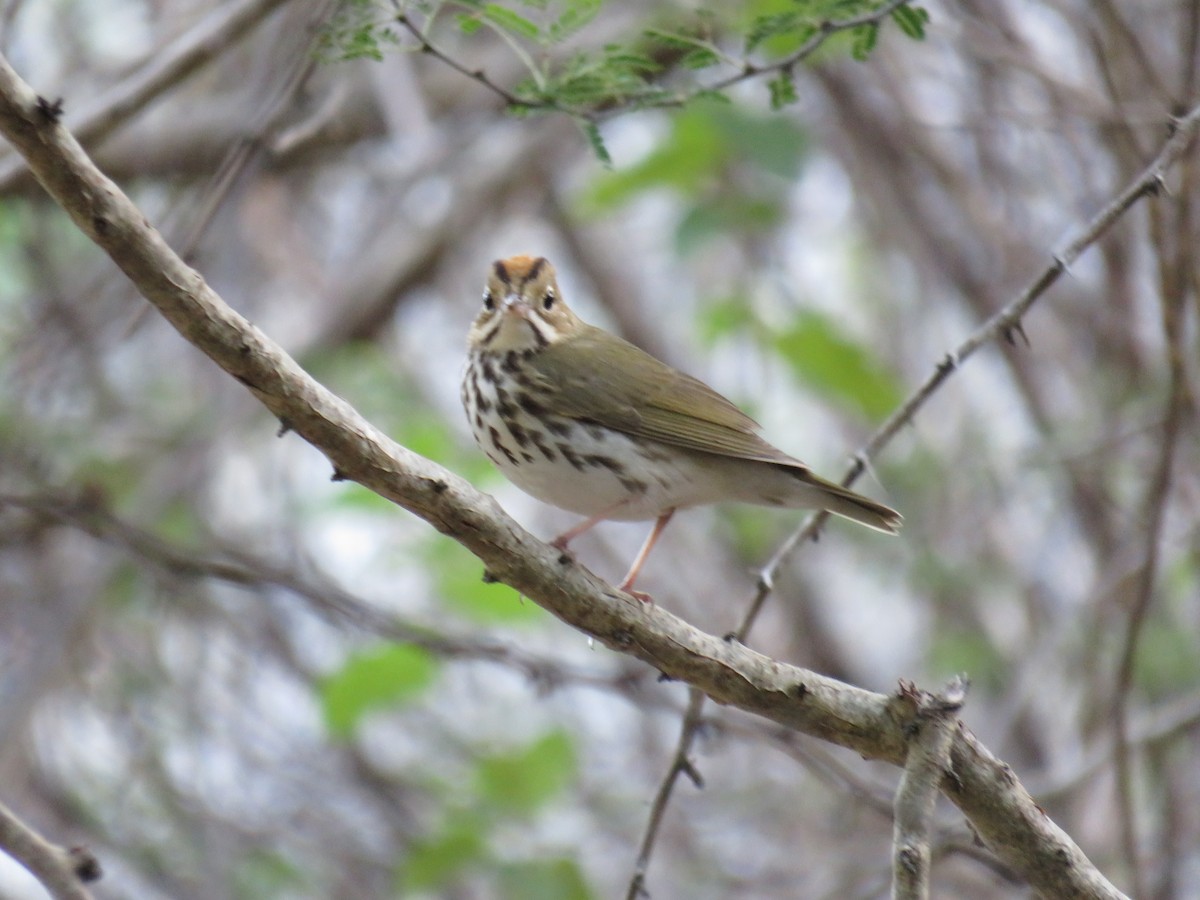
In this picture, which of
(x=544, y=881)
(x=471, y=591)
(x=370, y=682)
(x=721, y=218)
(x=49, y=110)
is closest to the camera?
(x=49, y=110)

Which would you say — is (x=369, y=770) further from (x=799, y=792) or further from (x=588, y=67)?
(x=588, y=67)

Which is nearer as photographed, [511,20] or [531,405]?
[511,20]

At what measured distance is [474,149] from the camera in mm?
7336

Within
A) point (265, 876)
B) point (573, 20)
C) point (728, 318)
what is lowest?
point (265, 876)

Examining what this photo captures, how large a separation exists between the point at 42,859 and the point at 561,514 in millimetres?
4949

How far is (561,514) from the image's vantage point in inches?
294

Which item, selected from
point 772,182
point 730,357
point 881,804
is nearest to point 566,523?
point 730,357

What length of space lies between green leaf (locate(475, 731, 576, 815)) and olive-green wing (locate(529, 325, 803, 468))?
1.64m

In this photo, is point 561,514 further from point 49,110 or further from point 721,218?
point 49,110

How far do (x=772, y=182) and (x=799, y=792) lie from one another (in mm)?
3172

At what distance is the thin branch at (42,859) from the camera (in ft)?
8.52

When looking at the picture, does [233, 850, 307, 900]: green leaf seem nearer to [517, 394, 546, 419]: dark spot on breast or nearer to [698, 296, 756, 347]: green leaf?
[698, 296, 756, 347]: green leaf

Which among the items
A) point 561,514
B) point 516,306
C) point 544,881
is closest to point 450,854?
point 544,881

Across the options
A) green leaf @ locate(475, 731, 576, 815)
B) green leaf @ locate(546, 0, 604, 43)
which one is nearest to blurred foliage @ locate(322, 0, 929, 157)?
green leaf @ locate(546, 0, 604, 43)
